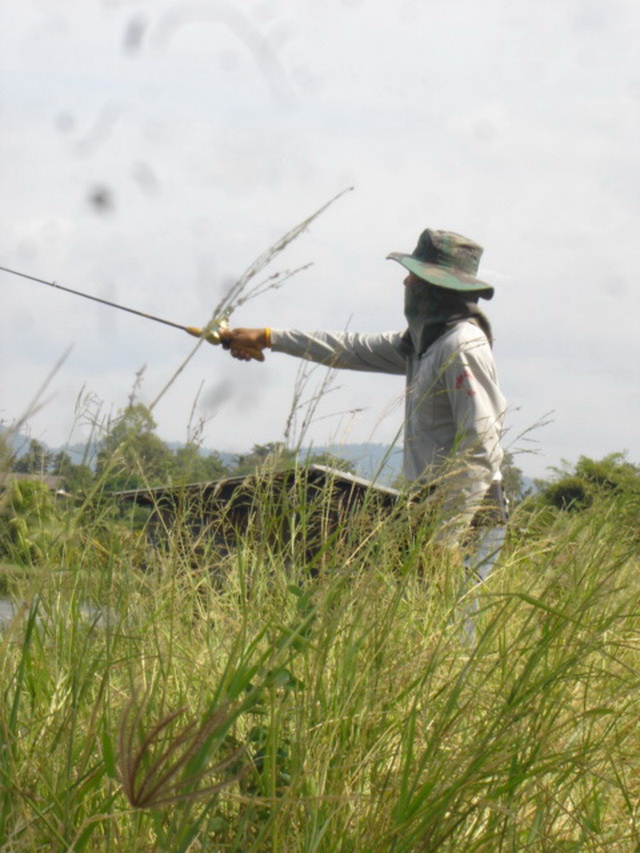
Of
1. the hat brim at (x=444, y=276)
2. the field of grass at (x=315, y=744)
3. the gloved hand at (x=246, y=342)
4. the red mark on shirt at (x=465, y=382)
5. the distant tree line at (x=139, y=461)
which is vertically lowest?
the field of grass at (x=315, y=744)

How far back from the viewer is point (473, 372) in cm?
442

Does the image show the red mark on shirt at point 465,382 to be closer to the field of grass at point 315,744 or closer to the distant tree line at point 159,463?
the distant tree line at point 159,463

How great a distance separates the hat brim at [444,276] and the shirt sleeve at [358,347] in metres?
0.43

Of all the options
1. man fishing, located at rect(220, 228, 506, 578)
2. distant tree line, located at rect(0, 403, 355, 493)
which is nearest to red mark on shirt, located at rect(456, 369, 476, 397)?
man fishing, located at rect(220, 228, 506, 578)

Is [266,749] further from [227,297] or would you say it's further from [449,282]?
[449,282]

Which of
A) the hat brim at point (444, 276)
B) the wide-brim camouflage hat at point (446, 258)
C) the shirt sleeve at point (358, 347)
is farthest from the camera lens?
the shirt sleeve at point (358, 347)

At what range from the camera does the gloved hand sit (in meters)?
5.84

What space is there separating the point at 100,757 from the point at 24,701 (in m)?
0.36

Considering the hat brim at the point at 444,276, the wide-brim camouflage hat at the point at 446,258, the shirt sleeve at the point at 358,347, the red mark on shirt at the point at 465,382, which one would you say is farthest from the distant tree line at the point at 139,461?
the shirt sleeve at the point at 358,347

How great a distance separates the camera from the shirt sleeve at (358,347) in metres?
5.63

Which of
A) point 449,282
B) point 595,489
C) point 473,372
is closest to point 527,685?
point 595,489

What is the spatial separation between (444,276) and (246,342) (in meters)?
1.21

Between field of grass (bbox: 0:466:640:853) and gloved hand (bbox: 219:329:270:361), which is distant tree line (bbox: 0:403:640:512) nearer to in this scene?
field of grass (bbox: 0:466:640:853)

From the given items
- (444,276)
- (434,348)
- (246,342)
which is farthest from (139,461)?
(246,342)
